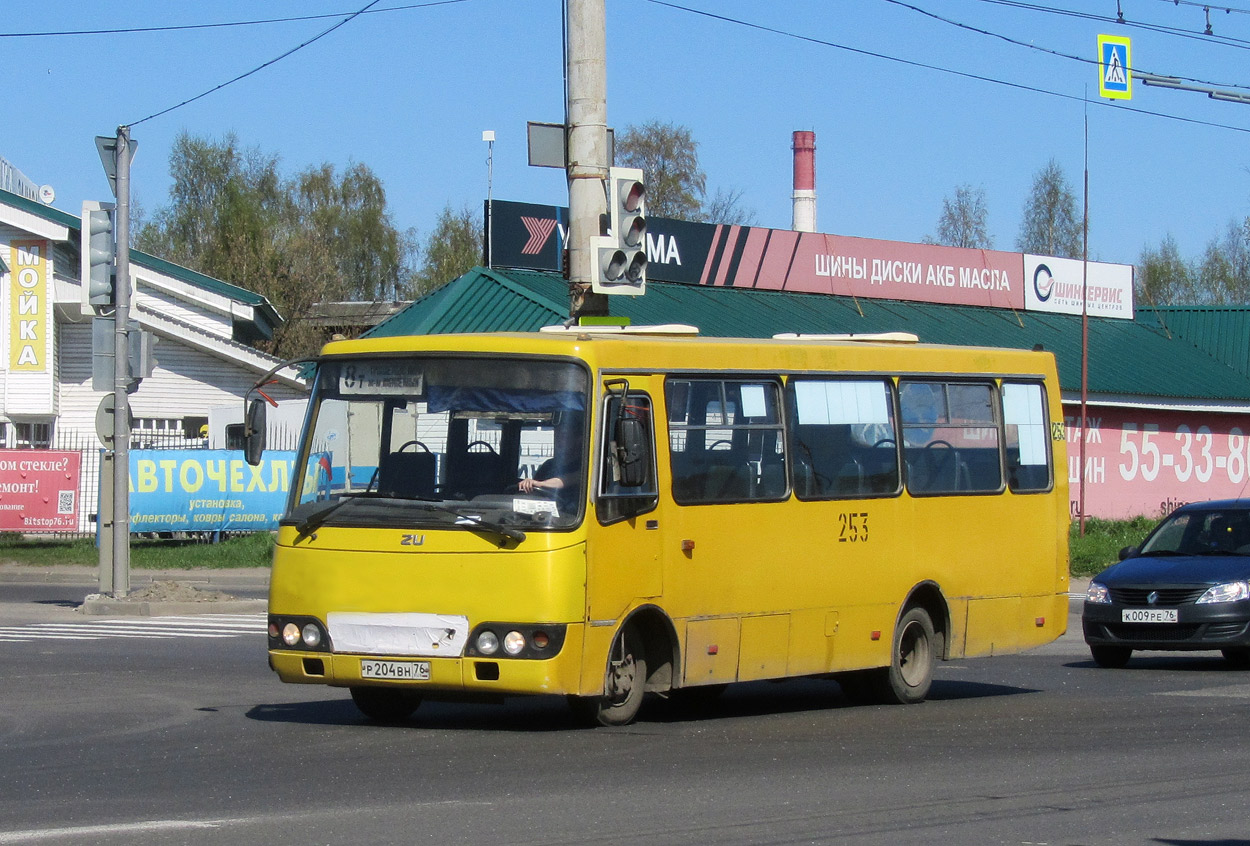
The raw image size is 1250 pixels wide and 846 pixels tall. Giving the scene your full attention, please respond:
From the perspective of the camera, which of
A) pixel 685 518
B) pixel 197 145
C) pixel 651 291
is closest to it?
pixel 685 518

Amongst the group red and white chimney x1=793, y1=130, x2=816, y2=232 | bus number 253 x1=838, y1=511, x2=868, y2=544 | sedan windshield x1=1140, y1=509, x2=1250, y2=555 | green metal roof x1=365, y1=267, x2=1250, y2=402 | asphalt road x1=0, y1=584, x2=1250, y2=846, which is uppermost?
red and white chimney x1=793, y1=130, x2=816, y2=232

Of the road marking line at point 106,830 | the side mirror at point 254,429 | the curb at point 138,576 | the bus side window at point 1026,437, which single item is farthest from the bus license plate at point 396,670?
the curb at point 138,576

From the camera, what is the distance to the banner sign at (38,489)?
104 feet

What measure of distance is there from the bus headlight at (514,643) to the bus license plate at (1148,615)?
8.53 m

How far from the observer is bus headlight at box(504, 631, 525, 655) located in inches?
404

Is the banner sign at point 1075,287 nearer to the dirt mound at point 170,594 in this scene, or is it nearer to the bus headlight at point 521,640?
the dirt mound at point 170,594

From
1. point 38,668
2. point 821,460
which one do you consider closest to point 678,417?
point 821,460

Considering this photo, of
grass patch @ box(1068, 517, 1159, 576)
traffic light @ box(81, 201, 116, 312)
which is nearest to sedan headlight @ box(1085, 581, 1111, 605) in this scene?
grass patch @ box(1068, 517, 1159, 576)

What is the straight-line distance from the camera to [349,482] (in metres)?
11.0

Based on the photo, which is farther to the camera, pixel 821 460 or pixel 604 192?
pixel 604 192

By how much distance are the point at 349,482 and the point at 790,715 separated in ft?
12.2

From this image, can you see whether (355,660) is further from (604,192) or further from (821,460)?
(604,192)

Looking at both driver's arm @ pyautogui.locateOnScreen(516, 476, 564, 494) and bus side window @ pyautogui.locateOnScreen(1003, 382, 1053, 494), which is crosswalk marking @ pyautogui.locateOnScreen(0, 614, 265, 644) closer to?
bus side window @ pyautogui.locateOnScreen(1003, 382, 1053, 494)

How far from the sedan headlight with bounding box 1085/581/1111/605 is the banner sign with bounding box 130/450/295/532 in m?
18.5
